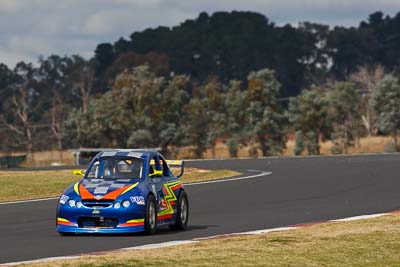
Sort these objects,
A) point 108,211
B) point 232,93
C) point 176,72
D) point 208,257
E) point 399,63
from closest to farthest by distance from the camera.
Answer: point 208,257, point 108,211, point 232,93, point 176,72, point 399,63

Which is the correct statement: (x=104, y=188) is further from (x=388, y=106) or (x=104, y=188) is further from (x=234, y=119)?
(x=234, y=119)

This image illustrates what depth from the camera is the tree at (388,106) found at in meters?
78.8

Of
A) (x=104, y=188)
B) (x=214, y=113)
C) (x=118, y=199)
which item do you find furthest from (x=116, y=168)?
(x=214, y=113)

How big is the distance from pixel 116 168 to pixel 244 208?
6492 millimetres

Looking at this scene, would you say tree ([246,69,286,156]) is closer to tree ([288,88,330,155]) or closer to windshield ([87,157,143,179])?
tree ([288,88,330,155])

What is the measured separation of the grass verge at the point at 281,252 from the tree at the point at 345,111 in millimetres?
65817

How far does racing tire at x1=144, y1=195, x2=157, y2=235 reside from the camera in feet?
55.8

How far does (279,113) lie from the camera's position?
8394cm

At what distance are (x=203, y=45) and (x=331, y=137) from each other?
7307 cm

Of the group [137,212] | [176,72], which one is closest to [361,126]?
[176,72]

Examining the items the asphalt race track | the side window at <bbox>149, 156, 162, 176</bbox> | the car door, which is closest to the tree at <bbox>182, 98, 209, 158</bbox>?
the asphalt race track

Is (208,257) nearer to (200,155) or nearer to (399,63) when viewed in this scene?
(200,155)

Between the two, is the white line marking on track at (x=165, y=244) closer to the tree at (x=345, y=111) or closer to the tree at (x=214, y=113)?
the tree at (x=345, y=111)

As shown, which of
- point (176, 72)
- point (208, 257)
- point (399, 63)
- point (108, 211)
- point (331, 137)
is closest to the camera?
point (208, 257)
